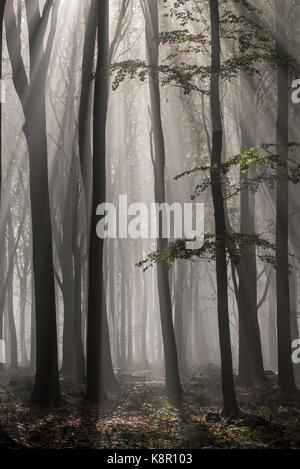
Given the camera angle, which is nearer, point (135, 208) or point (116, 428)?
point (116, 428)

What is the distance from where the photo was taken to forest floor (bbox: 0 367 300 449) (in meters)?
10.1

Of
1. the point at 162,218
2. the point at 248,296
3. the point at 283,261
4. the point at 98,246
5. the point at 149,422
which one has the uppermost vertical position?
the point at 162,218

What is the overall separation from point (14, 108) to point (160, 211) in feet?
51.7

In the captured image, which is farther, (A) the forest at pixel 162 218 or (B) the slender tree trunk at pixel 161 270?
(B) the slender tree trunk at pixel 161 270

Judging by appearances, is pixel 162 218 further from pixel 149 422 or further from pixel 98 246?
pixel 149 422

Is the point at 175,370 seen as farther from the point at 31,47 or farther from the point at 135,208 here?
the point at 135,208

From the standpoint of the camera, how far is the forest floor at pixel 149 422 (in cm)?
1005

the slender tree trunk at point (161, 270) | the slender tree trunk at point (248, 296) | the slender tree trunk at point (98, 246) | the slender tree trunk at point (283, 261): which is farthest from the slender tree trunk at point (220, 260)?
the slender tree trunk at point (248, 296)

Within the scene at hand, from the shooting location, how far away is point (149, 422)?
1230cm

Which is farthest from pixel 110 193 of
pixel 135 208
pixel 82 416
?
pixel 82 416

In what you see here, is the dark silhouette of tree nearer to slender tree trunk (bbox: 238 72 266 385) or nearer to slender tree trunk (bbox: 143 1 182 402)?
slender tree trunk (bbox: 143 1 182 402)

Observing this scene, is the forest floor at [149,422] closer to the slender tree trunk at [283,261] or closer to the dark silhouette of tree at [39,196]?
the slender tree trunk at [283,261]

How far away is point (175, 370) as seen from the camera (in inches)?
640

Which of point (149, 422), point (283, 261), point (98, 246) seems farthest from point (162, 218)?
point (149, 422)
